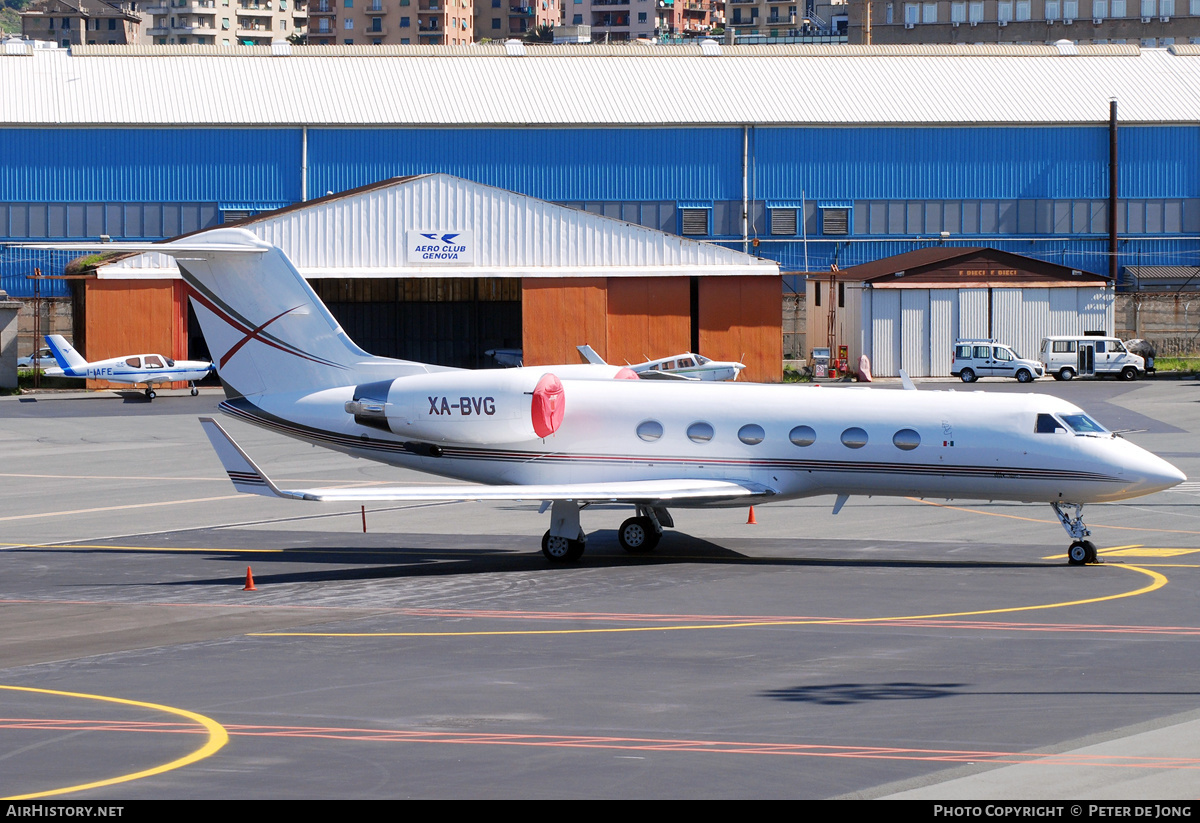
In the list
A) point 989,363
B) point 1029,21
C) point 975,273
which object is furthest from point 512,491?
point 1029,21

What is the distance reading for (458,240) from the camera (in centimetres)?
7100

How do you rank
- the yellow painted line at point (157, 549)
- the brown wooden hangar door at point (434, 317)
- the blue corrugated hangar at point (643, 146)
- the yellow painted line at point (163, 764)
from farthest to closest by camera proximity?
the brown wooden hangar door at point (434, 317)
the blue corrugated hangar at point (643, 146)
the yellow painted line at point (157, 549)
the yellow painted line at point (163, 764)

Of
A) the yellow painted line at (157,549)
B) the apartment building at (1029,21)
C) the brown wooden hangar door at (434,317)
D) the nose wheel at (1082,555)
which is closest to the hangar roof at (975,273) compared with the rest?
the brown wooden hangar door at (434,317)

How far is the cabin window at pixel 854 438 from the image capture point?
2747 centimetres

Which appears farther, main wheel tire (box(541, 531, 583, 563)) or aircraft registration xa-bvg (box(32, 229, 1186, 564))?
main wheel tire (box(541, 531, 583, 563))

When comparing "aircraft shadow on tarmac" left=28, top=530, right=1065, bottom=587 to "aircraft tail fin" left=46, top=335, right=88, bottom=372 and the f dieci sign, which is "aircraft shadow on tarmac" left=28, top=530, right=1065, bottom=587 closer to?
the f dieci sign

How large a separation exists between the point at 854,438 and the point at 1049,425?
355 centimetres

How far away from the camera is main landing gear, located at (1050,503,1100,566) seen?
87.9 ft

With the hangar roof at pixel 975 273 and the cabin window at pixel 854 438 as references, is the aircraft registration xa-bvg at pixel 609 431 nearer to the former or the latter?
the cabin window at pixel 854 438

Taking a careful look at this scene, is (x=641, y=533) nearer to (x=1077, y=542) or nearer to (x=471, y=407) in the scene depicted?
(x=471, y=407)

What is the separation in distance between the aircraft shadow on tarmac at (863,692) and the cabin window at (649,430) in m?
11.5

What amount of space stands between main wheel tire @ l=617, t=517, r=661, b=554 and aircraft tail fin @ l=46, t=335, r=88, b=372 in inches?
1895

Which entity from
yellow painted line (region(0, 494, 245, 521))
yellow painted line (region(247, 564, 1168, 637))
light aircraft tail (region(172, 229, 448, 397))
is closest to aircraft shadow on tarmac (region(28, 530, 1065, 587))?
light aircraft tail (region(172, 229, 448, 397))
